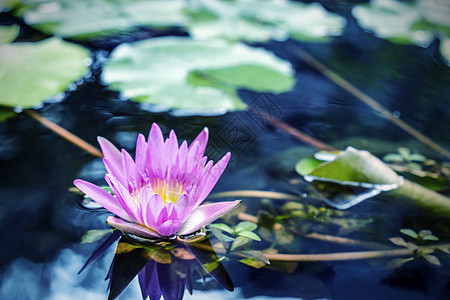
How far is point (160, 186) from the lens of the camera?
966mm

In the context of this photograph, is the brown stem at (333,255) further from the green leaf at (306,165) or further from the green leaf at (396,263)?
the green leaf at (306,165)

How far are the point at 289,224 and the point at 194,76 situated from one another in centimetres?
92

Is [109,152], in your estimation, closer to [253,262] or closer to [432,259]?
[253,262]

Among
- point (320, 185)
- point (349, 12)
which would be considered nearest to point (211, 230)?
point (320, 185)

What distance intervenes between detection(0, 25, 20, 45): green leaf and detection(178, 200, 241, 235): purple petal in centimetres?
→ 135

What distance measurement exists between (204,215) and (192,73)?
0.98 meters

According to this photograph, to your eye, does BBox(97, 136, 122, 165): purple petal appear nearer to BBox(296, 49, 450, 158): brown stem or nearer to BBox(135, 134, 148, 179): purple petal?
BBox(135, 134, 148, 179): purple petal

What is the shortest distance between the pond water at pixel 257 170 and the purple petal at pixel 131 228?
8 centimetres

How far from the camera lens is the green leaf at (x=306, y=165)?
130 centimetres

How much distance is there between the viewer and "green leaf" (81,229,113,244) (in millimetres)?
951

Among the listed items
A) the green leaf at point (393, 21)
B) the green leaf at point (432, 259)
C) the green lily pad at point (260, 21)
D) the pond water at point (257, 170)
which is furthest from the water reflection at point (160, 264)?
the green leaf at point (393, 21)

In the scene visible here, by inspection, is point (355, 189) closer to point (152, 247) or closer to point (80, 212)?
point (152, 247)

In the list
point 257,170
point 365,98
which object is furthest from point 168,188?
point 365,98

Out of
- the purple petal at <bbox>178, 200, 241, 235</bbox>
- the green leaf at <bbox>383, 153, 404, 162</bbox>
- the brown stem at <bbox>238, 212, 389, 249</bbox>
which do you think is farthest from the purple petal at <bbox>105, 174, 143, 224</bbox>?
the green leaf at <bbox>383, 153, 404, 162</bbox>
